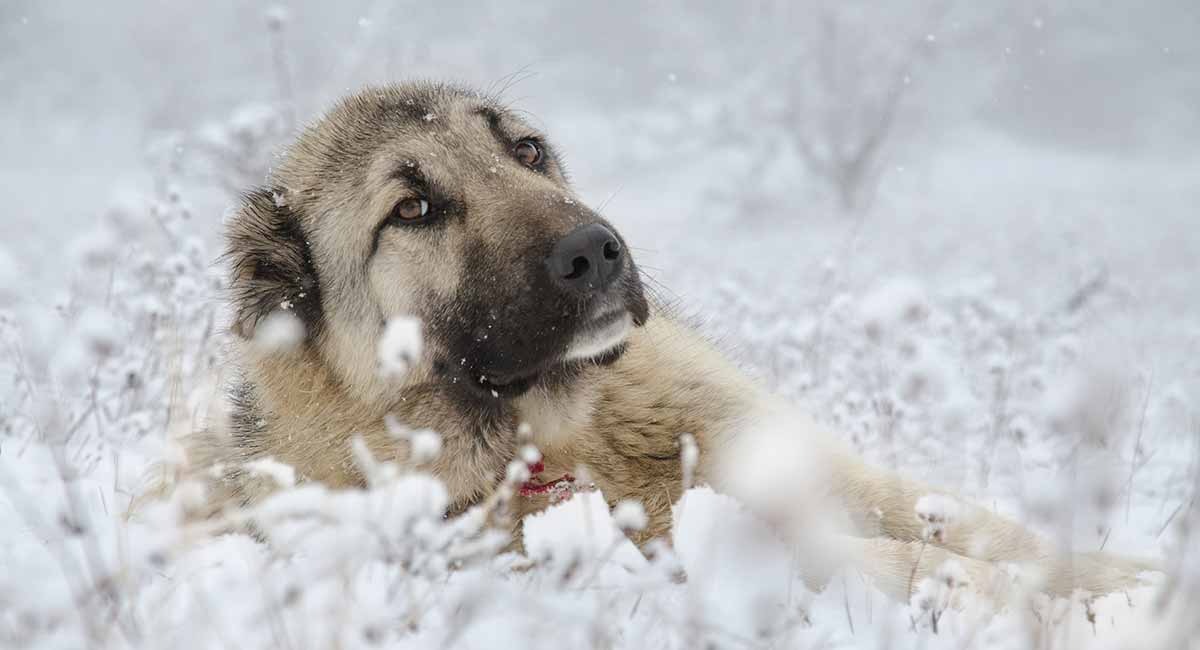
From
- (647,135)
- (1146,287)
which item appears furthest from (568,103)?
(1146,287)

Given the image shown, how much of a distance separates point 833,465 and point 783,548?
121cm

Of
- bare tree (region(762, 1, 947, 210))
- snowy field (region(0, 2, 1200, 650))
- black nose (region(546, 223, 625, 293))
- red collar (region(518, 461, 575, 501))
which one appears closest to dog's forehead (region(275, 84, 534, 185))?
snowy field (region(0, 2, 1200, 650))

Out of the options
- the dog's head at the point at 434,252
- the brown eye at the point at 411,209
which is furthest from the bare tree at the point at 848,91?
the brown eye at the point at 411,209

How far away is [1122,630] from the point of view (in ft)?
5.72

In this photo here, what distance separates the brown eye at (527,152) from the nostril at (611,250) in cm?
97

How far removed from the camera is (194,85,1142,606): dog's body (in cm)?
289

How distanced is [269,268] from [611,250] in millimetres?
1413

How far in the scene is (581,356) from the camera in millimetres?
2832

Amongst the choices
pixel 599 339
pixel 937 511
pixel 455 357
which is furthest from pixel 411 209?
pixel 937 511

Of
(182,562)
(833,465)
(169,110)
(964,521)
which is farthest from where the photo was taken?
(169,110)

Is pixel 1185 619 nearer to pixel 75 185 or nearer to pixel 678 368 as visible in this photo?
pixel 678 368

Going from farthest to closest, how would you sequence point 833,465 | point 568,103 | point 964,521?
point 568,103 → point 833,465 → point 964,521

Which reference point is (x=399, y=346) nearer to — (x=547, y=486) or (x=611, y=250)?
(x=611, y=250)

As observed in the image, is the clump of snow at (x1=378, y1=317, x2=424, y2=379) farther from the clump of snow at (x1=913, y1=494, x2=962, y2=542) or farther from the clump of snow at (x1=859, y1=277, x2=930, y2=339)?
the clump of snow at (x1=859, y1=277, x2=930, y2=339)
